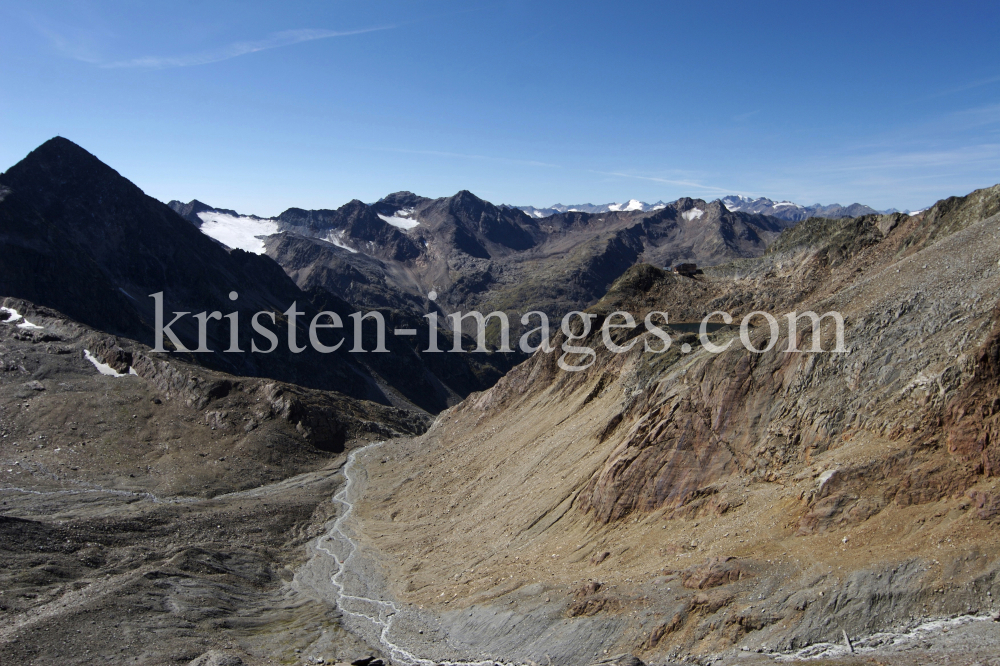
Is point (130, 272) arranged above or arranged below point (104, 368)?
above

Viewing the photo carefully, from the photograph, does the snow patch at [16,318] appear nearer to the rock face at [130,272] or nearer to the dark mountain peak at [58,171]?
the rock face at [130,272]

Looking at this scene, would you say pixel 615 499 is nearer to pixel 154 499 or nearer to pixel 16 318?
pixel 154 499

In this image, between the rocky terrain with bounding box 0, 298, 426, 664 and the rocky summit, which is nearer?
the rocky summit

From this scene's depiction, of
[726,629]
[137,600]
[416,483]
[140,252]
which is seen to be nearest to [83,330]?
[416,483]

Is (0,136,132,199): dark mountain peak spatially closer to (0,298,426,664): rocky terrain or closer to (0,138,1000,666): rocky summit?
(0,298,426,664): rocky terrain

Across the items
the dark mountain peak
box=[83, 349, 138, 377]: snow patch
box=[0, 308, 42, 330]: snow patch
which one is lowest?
box=[83, 349, 138, 377]: snow patch

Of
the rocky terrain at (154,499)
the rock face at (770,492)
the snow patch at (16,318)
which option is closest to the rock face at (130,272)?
the snow patch at (16,318)

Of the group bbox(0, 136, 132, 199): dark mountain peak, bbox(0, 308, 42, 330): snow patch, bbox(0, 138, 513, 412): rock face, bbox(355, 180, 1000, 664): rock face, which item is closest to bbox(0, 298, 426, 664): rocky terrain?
bbox(0, 308, 42, 330): snow patch

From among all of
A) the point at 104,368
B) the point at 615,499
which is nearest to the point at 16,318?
the point at 104,368

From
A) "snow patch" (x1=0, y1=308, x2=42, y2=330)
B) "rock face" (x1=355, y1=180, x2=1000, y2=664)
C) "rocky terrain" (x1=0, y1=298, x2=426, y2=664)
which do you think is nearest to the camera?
"rock face" (x1=355, y1=180, x2=1000, y2=664)
